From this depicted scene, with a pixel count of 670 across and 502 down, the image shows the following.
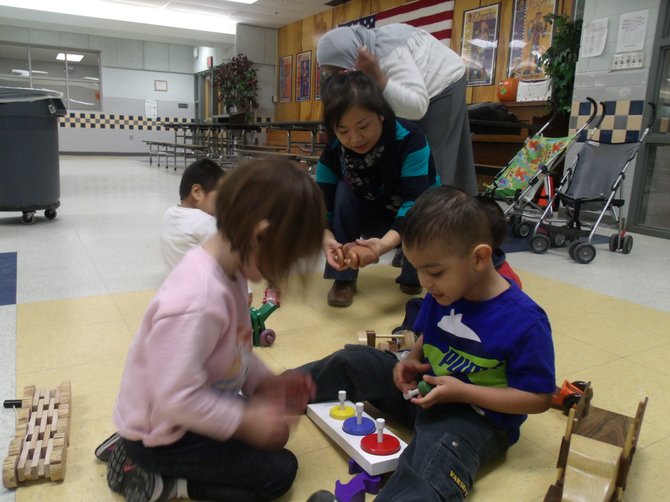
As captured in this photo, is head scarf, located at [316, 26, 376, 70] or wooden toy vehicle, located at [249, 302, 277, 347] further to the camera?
head scarf, located at [316, 26, 376, 70]

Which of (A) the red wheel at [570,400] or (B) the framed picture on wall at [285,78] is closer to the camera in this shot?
(A) the red wheel at [570,400]

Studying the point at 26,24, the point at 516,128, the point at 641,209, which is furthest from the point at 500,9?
the point at 26,24

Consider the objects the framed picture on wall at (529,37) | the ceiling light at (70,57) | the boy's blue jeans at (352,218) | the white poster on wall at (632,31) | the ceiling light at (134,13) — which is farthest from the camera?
the ceiling light at (70,57)

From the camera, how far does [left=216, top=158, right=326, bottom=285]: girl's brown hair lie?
0.75 meters

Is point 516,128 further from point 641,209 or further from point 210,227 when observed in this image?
point 210,227

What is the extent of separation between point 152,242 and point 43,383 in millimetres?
1804

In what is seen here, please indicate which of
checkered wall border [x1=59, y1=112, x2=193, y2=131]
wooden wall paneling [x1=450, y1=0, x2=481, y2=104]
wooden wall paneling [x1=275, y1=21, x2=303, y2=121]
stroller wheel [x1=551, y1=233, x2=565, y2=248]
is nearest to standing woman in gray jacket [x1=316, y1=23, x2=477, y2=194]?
stroller wheel [x1=551, y1=233, x2=565, y2=248]

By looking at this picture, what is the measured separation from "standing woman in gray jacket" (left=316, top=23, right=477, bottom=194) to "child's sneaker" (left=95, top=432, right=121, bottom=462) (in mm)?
1317

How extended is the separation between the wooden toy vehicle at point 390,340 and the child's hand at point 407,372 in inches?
13.5

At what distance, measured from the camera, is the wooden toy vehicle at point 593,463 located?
0.86 meters

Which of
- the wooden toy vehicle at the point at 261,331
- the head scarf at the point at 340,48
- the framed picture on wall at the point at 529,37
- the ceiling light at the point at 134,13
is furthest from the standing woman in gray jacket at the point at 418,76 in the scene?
the ceiling light at the point at 134,13

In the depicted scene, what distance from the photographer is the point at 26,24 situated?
958 centimetres

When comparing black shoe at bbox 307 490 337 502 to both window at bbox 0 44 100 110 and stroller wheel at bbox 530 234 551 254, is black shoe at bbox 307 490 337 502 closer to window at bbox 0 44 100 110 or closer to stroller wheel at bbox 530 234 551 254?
stroller wheel at bbox 530 234 551 254

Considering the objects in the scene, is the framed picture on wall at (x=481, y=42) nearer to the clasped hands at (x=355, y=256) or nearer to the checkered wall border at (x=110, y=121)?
the clasped hands at (x=355, y=256)
